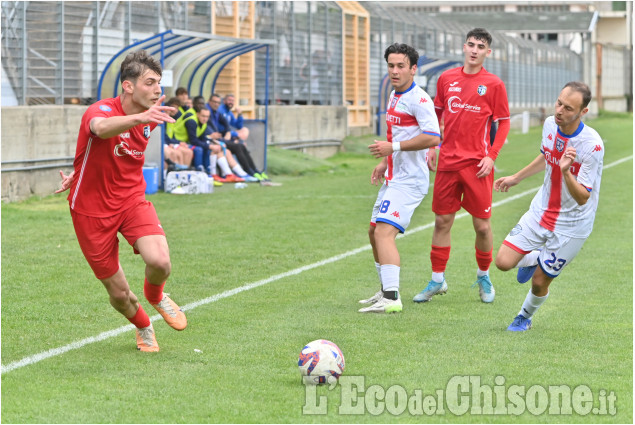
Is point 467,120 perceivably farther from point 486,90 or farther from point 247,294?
point 247,294

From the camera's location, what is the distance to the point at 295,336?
729 centimetres

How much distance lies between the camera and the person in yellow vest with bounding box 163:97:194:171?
19062 mm

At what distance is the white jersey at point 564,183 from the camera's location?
7.02 meters

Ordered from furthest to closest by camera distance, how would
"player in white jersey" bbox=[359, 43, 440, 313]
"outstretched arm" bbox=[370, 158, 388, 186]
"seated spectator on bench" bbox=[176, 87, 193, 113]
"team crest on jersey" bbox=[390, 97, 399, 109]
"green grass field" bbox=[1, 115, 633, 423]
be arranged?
"seated spectator on bench" bbox=[176, 87, 193, 113] → "outstretched arm" bbox=[370, 158, 388, 186] → "team crest on jersey" bbox=[390, 97, 399, 109] → "player in white jersey" bbox=[359, 43, 440, 313] → "green grass field" bbox=[1, 115, 633, 423]

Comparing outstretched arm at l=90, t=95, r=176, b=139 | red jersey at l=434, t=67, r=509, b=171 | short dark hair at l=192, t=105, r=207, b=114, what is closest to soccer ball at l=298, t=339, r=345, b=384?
outstretched arm at l=90, t=95, r=176, b=139

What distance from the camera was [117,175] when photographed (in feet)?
21.8

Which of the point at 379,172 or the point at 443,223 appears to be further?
the point at 443,223

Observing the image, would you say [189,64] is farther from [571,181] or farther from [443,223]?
[571,181]

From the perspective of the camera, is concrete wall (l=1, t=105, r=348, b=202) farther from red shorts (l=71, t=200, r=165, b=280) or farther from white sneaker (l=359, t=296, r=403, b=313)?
red shorts (l=71, t=200, r=165, b=280)

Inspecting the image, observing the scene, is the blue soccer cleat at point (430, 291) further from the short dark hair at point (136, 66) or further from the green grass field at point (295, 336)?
the short dark hair at point (136, 66)

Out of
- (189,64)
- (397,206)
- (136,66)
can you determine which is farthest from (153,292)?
(189,64)

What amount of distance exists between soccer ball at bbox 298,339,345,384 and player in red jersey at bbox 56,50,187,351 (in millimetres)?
1205

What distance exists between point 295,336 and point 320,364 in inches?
54.9

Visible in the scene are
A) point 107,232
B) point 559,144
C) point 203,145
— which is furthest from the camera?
point 203,145
